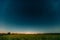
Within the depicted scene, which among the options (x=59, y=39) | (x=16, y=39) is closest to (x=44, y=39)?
(x=59, y=39)

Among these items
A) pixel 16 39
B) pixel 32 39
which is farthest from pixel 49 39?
pixel 16 39

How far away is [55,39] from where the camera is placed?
6.96 metres

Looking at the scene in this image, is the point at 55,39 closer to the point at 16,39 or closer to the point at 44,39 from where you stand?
the point at 44,39

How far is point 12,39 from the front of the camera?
7348 millimetres

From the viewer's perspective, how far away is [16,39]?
7.37 m

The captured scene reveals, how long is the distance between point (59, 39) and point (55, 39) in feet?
0.86

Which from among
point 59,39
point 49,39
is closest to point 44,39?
point 49,39

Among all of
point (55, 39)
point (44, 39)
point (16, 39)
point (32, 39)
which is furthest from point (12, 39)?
point (55, 39)

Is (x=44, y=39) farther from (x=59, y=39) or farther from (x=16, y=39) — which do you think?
(x=16, y=39)

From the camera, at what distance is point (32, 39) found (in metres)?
7.12

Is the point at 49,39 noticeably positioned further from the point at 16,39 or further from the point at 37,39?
the point at 16,39

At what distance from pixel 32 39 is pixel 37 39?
0.26m

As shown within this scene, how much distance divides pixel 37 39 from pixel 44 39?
1.19 feet

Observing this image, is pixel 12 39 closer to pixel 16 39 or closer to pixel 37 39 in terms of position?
pixel 16 39
